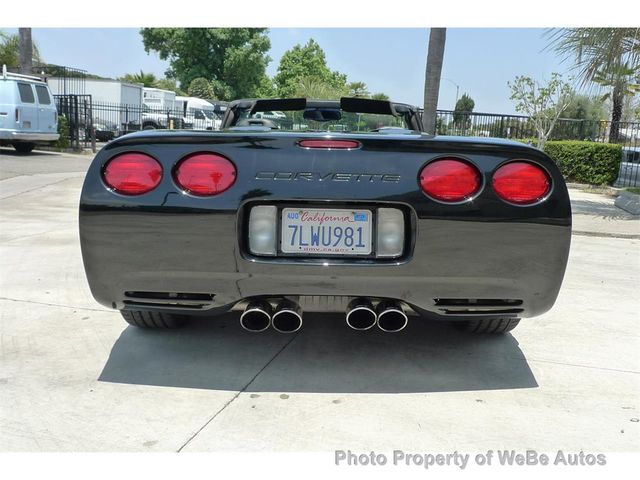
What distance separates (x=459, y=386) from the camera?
251 centimetres

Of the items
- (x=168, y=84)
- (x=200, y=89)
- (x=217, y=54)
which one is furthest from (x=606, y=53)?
(x=168, y=84)

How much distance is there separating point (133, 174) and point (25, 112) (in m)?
15.4

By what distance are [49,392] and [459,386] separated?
1741 millimetres

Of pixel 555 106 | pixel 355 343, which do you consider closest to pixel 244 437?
pixel 355 343

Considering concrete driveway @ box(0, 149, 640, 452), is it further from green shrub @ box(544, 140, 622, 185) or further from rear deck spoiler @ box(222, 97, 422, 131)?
green shrub @ box(544, 140, 622, 185)

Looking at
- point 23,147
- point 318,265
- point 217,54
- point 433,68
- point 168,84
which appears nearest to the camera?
point 318,265

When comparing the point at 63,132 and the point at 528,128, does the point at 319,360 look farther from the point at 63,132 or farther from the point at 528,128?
the point at 63,132

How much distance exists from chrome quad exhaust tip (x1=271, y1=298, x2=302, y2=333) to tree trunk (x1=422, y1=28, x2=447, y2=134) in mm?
7350

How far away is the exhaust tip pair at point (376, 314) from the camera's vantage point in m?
2.31

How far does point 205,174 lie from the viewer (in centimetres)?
228

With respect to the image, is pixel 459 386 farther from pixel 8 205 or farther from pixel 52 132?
pixel 52 132

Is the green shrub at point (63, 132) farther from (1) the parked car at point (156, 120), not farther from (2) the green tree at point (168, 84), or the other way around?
(2) the green tree at point (168, 84)

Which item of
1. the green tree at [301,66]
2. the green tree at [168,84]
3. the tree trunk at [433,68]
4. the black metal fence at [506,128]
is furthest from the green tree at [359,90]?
the tree trunk at [433,68]

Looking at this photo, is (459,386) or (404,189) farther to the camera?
(459,386)
